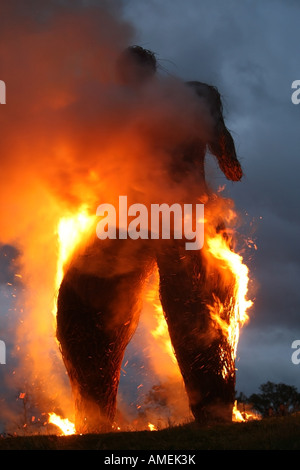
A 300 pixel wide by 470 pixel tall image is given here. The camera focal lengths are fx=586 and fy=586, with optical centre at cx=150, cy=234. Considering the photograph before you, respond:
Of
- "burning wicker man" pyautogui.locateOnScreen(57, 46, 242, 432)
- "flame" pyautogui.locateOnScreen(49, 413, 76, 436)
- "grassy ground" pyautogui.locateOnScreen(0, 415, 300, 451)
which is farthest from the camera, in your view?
"flame" pyautogui.locateOnScreen(49, 413, 76, 436)

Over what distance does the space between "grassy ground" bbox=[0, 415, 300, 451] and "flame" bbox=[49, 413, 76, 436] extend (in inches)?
70.4

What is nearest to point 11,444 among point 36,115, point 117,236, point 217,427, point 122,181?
point 217,427

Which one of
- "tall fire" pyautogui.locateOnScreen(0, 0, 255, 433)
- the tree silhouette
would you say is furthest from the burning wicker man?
the tree silhouette

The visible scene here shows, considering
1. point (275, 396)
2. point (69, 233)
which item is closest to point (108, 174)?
point (69, 233)

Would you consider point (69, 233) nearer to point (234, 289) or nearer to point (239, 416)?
point (234, 289)

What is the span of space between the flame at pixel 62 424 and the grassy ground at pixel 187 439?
1.79m

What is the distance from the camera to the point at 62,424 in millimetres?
8703

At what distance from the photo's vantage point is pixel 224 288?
27.7 ft

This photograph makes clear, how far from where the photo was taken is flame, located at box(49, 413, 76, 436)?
839 cm

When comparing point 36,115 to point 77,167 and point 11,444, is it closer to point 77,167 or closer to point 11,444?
point 77,167

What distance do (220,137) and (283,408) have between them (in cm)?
408

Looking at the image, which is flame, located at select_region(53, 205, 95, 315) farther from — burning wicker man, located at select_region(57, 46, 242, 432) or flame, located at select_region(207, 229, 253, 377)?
flame, located at select_region(207, 229, 253, 377)

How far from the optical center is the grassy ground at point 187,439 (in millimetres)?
5930

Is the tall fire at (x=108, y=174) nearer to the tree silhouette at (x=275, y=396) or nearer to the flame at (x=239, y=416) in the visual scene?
the flame at (x=239, y=416)
